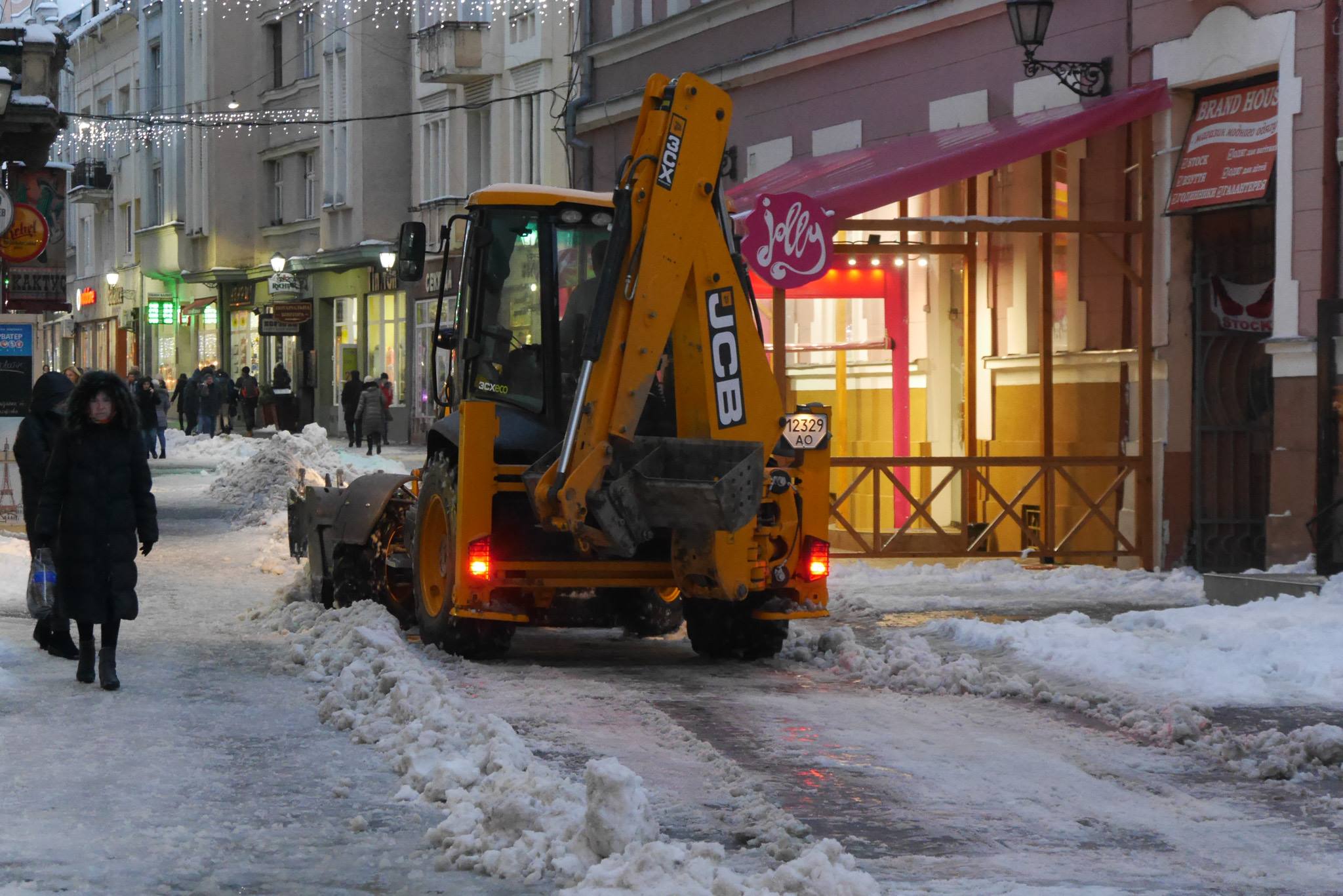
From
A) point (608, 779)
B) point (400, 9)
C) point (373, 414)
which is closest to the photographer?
point (608, 779)

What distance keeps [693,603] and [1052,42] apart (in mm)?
8697

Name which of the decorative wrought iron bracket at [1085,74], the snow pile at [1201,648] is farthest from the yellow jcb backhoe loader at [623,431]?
the decorative wrought iron bracket at [1085,74]

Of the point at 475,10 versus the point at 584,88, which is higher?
the point at 475,10

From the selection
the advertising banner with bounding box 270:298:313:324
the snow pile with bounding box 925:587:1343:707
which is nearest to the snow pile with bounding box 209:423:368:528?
the snow pile with bounding box 925:587:1343:707

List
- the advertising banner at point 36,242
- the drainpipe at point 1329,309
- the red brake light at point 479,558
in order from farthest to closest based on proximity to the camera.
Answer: the advertising banner at point 36,242 < the drainpipe at point 1329,309 < the red brake light at point 479,558

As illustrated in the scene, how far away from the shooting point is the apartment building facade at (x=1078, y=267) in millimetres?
15414

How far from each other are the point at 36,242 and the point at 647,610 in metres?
13.5

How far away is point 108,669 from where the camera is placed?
32.6 ft

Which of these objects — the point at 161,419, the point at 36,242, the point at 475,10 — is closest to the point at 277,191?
the point at 161,419

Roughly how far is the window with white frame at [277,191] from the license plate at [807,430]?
1605 inches

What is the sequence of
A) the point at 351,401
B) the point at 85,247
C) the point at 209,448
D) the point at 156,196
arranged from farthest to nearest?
A: the point at 85,247 < the point at 156,196 < the point at 351,401 < the point at 209,448

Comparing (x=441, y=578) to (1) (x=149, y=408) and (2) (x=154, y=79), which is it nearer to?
(1) (x=149, y=408)

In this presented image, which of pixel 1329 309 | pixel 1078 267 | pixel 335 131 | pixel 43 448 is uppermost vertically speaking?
pixel 335 131

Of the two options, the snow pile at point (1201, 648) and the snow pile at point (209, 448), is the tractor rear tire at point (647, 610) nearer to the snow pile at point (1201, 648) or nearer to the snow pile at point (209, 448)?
the snow pile at point (1201, 648)
